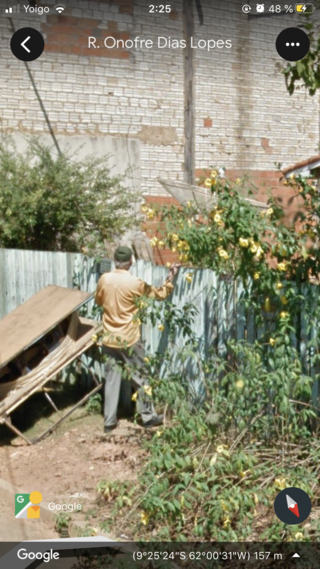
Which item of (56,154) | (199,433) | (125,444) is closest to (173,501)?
(199,433)

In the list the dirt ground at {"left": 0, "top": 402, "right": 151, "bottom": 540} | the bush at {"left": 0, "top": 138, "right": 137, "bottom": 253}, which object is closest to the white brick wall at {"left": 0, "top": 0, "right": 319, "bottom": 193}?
the bush at {"left": 0, "top": 138, "right": 137, "bottom": 253}

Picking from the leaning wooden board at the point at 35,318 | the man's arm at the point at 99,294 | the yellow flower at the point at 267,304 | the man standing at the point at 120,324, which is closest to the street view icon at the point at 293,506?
the yellow flower at the point at 267,304

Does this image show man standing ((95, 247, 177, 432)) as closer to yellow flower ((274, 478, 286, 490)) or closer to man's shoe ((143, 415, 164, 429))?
man's shoe ((143, 415, 164, 429))

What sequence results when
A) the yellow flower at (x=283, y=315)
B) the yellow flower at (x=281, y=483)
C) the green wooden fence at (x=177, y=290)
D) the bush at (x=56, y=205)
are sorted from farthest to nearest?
the bush at (x=56, y=205) < the green wooden fence at (x=177, y=290) < the yellow flower at (x=283, y=315) < the yellow flower at (x=281, y=483)

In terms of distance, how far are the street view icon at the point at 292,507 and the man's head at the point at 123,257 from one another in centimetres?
302

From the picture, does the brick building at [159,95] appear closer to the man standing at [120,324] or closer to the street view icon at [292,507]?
the man standing at [120,324]

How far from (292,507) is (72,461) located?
2.37 metres

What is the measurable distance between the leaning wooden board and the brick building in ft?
13.8

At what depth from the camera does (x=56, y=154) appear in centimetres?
1065

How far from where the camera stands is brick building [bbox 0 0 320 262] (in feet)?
33.6

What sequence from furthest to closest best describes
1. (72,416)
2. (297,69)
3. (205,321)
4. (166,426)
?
(72,416)
(205,321)
(166,426)
(297,69)

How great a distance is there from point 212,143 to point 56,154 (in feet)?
8.76

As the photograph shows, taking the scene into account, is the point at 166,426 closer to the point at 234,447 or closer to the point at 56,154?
the point at 234,447

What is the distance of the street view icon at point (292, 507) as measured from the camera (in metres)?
3.78
